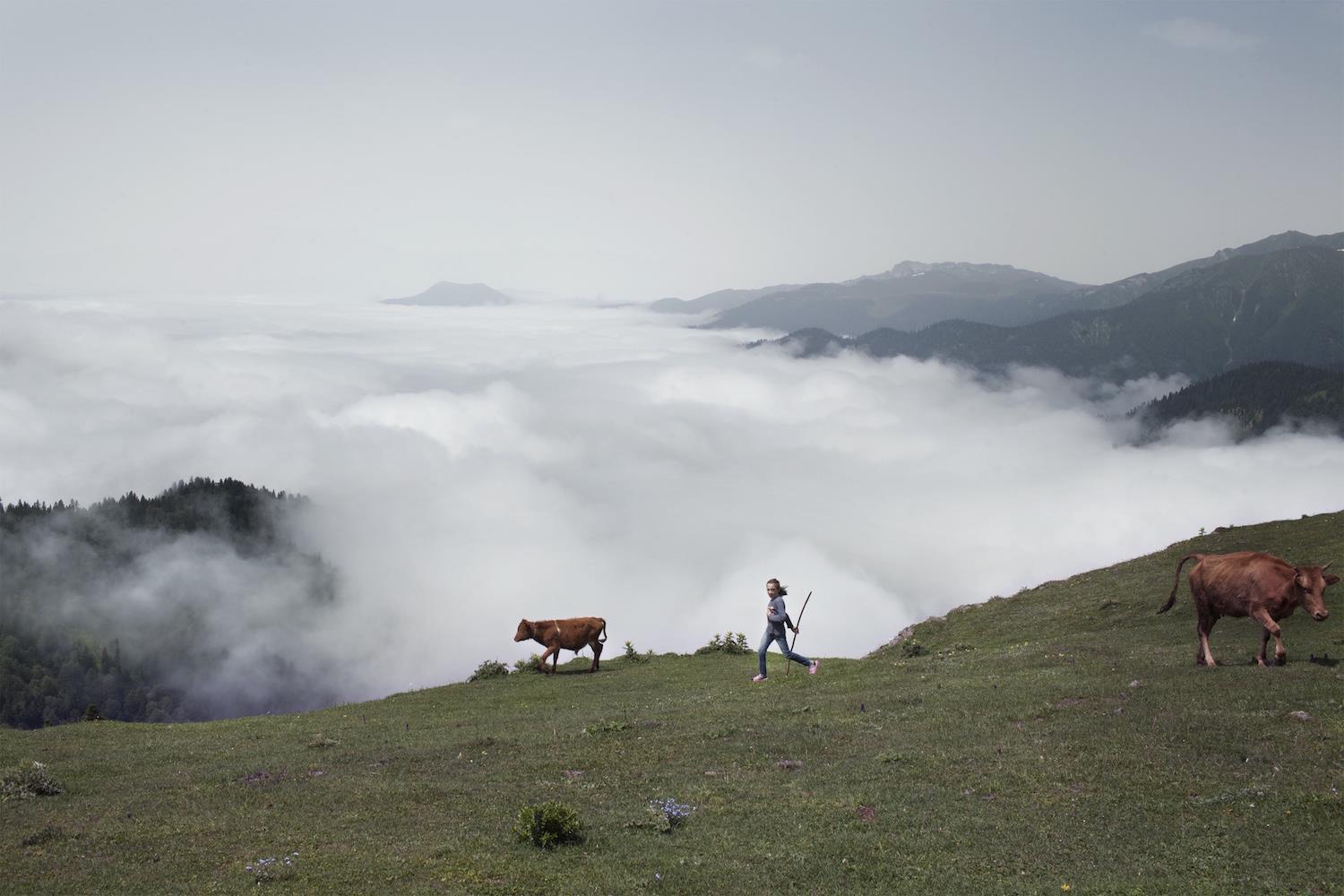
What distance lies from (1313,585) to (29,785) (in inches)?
1149

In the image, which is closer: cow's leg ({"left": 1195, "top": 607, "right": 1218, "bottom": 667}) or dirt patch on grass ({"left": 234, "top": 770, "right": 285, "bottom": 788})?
dirt patch on grass ({"left": 234, "top": 770, "right": 285, "bottom": 788})

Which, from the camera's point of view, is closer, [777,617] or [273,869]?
[273,869]

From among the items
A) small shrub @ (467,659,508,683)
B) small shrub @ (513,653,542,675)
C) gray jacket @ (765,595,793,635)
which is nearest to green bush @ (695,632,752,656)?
small shrub @ (513,653,542,675)

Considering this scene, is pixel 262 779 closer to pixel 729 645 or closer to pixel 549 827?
pixel 549 827

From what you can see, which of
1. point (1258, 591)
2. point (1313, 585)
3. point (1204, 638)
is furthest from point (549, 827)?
point (1313, 585)

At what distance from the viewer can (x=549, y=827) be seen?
14.6m

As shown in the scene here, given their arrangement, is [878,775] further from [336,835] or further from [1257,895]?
[336,835]

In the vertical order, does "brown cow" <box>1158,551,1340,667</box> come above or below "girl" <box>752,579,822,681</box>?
above

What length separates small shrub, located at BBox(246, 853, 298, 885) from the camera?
1333 centimetres

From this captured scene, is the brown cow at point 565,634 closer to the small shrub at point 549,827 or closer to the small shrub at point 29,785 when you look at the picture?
the small shrub at point 29,785

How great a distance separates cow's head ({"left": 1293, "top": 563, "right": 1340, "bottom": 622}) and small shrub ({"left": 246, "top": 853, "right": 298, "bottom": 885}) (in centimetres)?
2203

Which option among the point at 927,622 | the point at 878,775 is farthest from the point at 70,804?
the point at 927,622

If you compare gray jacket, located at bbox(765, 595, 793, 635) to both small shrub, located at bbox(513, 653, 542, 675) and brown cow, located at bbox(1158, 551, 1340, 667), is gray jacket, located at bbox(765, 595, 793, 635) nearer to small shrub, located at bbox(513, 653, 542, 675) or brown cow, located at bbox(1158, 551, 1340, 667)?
brown cow, located at bbox(1158, 551, 1340, 667)

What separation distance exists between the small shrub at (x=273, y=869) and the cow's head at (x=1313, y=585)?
2203cm
